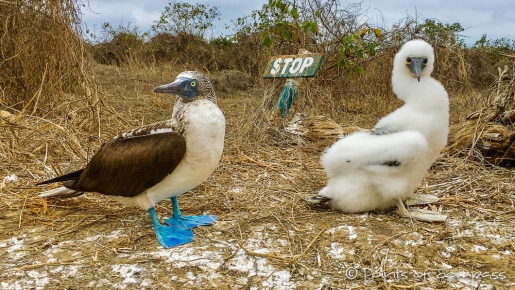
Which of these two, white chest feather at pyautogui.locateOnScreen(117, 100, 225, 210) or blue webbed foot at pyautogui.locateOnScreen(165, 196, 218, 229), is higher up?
white chest feather at pyautogui.locateOnScreen(117, 100, 225, 210)

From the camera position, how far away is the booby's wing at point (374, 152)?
2.46 meters

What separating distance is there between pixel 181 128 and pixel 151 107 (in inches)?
190

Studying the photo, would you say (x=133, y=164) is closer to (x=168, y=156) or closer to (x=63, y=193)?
(x=168, y=156)

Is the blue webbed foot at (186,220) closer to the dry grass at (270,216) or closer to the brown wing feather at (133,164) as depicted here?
the dry grass at (270,216)

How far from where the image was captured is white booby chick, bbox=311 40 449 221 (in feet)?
8.34

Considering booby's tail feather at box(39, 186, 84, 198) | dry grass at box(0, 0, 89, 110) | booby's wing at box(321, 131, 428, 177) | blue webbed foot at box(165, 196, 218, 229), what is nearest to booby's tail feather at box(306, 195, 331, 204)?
booby's wing at box(321, 131, 428, 177)

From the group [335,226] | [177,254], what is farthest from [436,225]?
[177,254]

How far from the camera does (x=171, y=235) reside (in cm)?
245

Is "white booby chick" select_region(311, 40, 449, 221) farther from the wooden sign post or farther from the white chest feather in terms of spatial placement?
the wooden sign post

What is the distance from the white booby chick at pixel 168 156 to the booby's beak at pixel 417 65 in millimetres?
1340

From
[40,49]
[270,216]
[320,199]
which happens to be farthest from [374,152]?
[40,49]

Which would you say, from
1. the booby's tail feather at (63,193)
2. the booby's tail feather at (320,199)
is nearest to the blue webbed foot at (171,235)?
the booby's tail feather at (63,193)

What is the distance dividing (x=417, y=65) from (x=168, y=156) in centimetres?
175

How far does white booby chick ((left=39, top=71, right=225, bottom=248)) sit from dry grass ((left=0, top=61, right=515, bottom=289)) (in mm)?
292
